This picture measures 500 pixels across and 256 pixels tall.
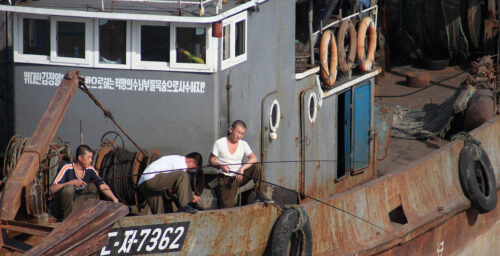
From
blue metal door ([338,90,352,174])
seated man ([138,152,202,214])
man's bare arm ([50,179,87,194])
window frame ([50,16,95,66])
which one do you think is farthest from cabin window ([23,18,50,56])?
blue metal door ([338,90,352,174])

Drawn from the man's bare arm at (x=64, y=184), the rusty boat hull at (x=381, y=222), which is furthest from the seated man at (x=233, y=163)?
the man's bare arm at (x=64, y=184)

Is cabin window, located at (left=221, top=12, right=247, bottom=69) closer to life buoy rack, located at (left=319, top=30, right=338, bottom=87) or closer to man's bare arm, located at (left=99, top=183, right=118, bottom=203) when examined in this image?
life buoy rack, located at (left=319, top=30, right=338, bottom=87)

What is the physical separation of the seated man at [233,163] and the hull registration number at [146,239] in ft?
3.22

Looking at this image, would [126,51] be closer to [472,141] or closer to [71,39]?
[71,39]

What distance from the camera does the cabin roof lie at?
905 centimetres

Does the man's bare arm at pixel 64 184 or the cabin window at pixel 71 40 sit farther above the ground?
the cabin window at pixel 71 40

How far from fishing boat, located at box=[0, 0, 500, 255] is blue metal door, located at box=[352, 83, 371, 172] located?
32 millimetres

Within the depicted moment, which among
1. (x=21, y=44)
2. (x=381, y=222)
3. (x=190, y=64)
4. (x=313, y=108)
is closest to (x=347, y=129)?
(x=313, y=108)

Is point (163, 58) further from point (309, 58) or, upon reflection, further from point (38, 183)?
point (309, 58)

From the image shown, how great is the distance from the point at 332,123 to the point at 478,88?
142 inches

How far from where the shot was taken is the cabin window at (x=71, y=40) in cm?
940

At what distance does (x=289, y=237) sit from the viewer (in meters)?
9.27

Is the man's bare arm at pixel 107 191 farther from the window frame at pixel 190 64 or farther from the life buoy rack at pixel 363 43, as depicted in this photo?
the life buoy rack at pixel 363 43

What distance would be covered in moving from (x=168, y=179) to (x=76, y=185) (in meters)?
0.93
